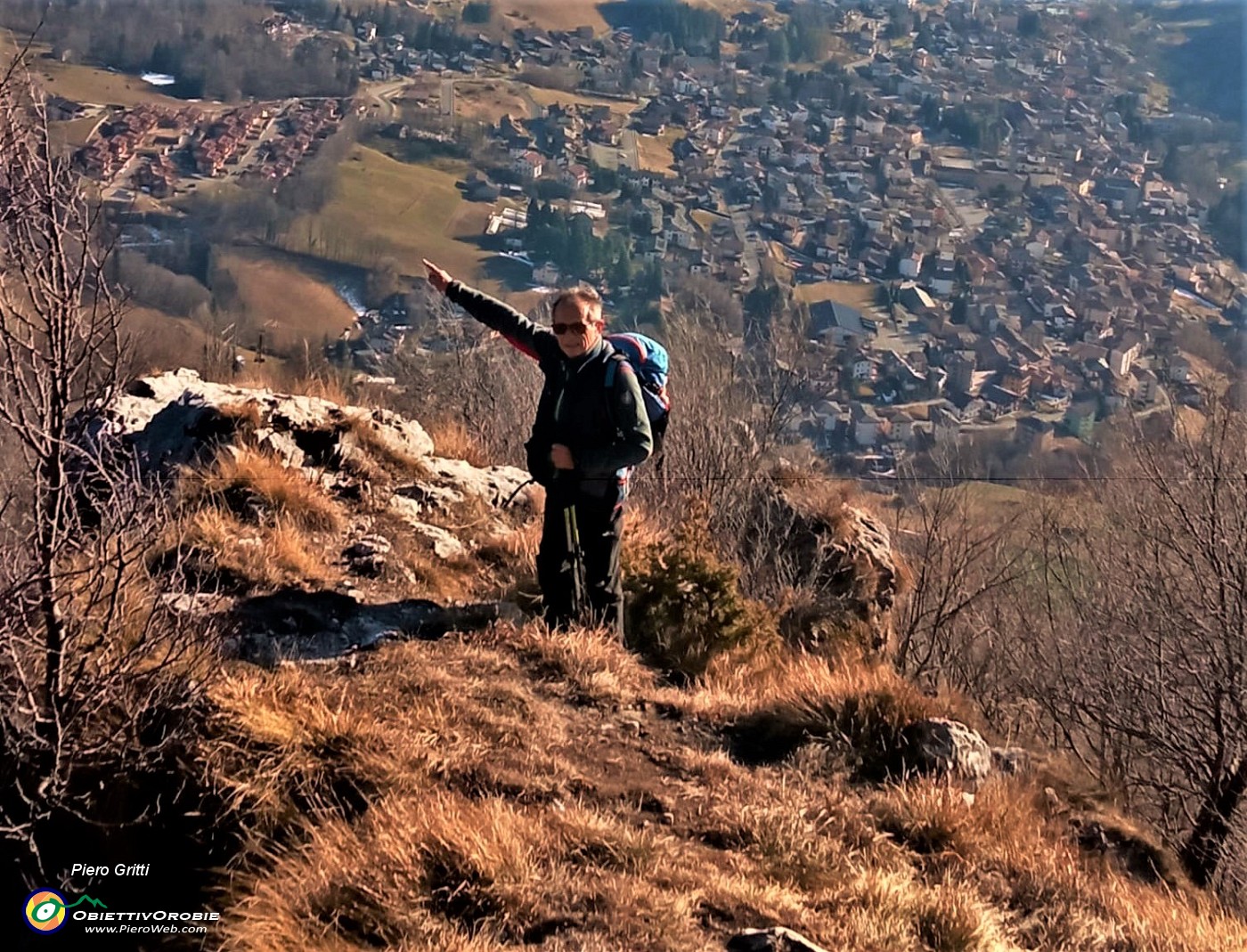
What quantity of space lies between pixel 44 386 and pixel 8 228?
0.47 meters

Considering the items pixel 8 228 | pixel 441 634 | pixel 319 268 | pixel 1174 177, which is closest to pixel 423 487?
pixel 441 634

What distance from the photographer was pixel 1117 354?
4159 cm

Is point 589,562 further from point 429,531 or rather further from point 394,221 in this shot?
point 394,221

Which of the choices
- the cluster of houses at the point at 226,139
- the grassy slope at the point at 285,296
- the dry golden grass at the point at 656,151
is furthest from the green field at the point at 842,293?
the cluster of houses at the point at 226,139

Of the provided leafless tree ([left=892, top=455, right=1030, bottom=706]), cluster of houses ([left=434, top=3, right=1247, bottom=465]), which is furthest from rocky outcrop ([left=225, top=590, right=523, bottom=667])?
cluster of houses ([left=434, top=3, right=1247, bottom=465])

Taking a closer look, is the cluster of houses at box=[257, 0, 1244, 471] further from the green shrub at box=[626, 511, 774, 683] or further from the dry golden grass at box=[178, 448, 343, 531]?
the dry golden grass at box=[178, 448, 343, 531]

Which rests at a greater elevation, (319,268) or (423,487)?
(423,487)

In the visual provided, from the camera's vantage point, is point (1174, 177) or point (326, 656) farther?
point (1174, 177)

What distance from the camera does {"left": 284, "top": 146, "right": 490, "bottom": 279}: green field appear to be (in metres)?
43.8

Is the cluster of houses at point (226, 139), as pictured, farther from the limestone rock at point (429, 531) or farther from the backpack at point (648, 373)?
the backpack at point (648, 373)

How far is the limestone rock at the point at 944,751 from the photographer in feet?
15.5

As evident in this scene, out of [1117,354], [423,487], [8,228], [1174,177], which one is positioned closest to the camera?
[8,228]

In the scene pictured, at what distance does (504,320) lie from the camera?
5.02 m

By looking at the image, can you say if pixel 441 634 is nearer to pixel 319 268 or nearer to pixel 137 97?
pixel 319 268
